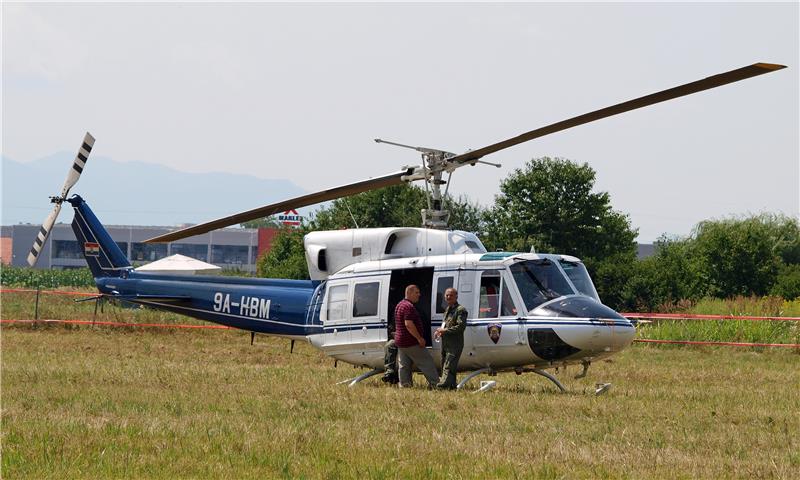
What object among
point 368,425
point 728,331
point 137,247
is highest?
point 137,247

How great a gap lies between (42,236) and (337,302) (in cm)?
688

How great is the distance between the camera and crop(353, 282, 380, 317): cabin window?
15648 millimetres

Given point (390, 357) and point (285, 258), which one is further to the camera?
point (285, 258)

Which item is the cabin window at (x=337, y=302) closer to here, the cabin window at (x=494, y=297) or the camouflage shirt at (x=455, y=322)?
the camouflage shirt at (x=455, y=322)

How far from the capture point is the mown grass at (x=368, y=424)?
333 inches

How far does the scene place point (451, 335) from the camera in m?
14.7

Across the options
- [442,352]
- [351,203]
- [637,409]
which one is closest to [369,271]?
[442,352]

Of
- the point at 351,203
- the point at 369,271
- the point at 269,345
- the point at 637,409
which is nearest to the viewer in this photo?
the point at 637,409

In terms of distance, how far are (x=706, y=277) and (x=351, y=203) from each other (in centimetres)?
1753

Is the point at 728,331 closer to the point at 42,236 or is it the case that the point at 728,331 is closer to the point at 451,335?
the point at 451,335

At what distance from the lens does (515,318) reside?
570 inches

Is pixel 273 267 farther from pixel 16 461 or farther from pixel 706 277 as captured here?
pixel 16 461

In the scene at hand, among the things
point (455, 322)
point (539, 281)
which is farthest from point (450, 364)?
point (539, 281)

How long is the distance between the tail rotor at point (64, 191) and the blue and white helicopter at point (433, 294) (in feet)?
11.3
